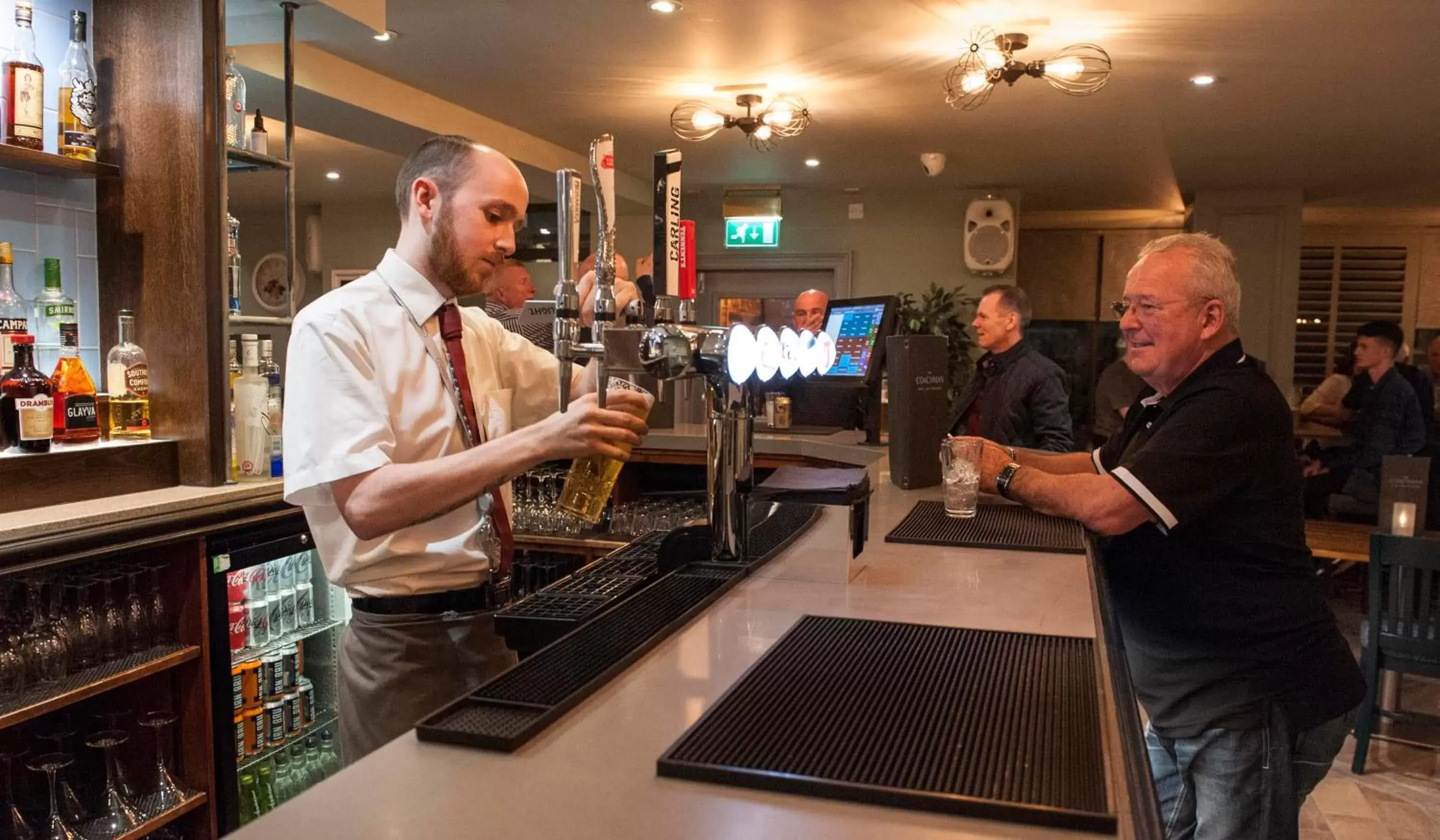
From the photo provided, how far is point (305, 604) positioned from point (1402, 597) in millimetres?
3572

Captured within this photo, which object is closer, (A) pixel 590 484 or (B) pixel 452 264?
(A) pixel 590 484

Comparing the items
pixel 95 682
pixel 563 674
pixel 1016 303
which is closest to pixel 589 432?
pixel 563 674

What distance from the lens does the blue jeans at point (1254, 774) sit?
6.05 ft

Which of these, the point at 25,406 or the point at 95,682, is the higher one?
the point at 25,406

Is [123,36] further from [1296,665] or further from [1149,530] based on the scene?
[1296,665]

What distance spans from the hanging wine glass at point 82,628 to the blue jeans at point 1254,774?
2288 millimetres

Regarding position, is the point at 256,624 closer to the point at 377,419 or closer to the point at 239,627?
the point at 239,627

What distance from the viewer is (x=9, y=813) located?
2258 millimetres

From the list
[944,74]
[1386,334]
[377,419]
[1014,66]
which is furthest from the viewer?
[1386,334]

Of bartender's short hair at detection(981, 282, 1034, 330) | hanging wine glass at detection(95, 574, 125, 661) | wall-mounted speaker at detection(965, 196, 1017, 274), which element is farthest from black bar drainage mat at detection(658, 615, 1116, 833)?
wall-mounted speaker at detection(965, 196, 1017, 274)

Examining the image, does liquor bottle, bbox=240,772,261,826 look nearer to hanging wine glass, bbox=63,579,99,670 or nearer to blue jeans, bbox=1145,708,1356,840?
hanging wine glass, bbox=63,579,99,670

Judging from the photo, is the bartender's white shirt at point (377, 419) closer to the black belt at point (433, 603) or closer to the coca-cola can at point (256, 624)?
the black belt at point (433, 603)

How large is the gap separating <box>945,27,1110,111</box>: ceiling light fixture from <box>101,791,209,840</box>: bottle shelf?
12.6 ft

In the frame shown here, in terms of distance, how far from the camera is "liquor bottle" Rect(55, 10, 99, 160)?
268 cm
